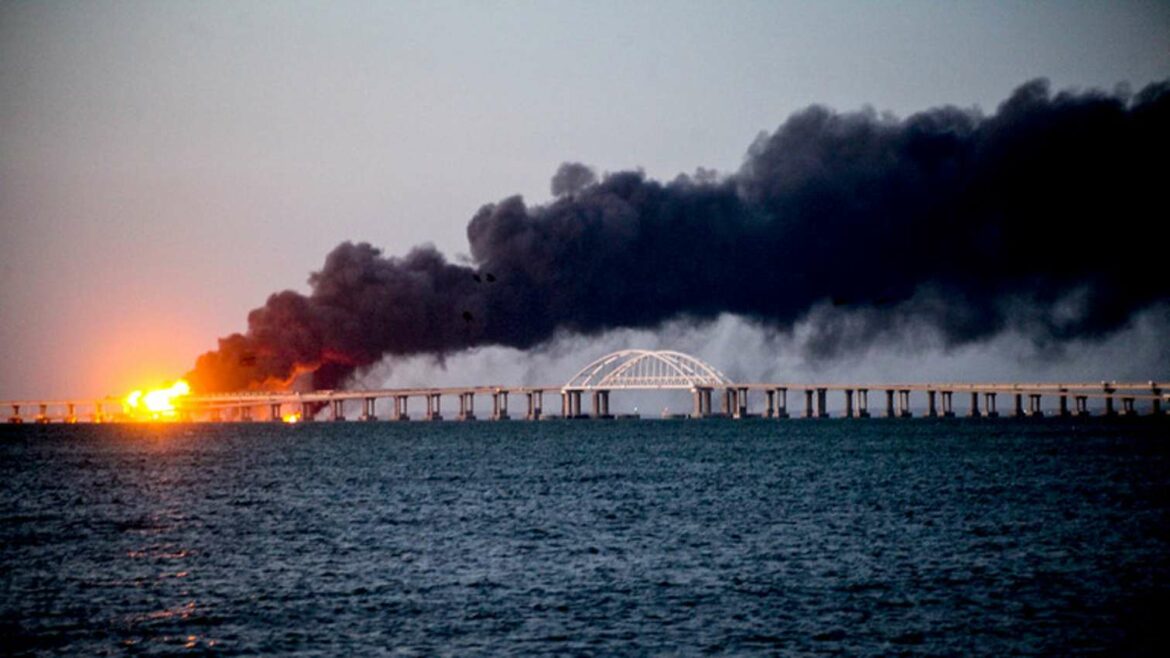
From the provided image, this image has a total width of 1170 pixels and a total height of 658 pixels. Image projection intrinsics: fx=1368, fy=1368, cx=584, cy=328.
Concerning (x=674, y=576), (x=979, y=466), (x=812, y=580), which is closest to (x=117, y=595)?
(x=674, y=576)

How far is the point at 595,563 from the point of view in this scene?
4284 centimetres

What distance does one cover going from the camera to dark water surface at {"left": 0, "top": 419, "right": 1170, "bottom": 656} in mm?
31375

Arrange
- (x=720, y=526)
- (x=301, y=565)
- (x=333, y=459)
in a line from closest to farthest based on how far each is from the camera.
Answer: (x=301, y=565)
(x=720, y=526)
(x=333, y=459)

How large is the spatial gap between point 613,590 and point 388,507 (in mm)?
28309

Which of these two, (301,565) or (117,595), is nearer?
(117,595)

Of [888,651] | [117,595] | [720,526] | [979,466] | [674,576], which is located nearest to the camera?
[888,651]

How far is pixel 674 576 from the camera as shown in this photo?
3988cm

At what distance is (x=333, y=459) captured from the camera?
11575cm

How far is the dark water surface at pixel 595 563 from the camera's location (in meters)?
31.4

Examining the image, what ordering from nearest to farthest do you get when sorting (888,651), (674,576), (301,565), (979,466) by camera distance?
(888,651) < (674,576) < (301,565) < (979,466)

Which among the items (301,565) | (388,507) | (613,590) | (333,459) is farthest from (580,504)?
(333,459)

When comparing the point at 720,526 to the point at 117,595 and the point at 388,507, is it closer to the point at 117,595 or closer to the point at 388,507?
the point at 388,507

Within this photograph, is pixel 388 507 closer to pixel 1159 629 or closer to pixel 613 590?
pixel 613 590

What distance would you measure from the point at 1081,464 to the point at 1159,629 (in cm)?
6593
